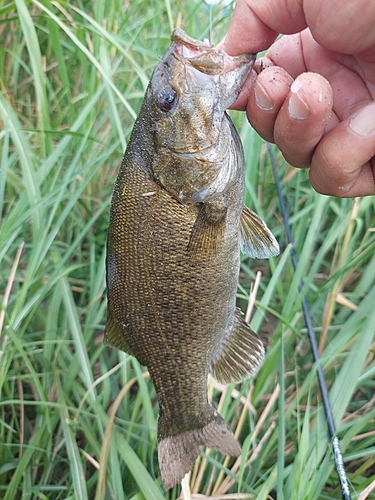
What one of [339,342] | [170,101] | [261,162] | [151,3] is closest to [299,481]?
[339,342]

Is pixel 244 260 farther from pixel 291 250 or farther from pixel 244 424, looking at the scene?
pixel 244 424

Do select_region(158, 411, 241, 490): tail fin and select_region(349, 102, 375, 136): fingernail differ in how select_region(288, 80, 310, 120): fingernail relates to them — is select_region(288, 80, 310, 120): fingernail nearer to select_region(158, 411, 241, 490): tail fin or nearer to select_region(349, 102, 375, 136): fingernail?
select_region(349, 102, 375, 136): fingernail

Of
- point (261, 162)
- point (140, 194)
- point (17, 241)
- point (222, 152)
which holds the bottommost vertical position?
point (17, 241)

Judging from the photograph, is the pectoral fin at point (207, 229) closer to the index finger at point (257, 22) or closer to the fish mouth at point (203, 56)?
the fish mouth at point (203, 56)

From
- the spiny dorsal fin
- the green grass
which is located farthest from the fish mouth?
the spiny dorsal fin

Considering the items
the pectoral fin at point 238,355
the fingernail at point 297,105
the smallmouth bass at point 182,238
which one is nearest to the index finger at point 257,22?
the smallmouth bass at point 182,238

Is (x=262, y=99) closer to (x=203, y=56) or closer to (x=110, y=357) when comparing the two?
(x=203, y=56)

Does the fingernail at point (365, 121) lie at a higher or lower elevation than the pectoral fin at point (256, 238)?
higher
